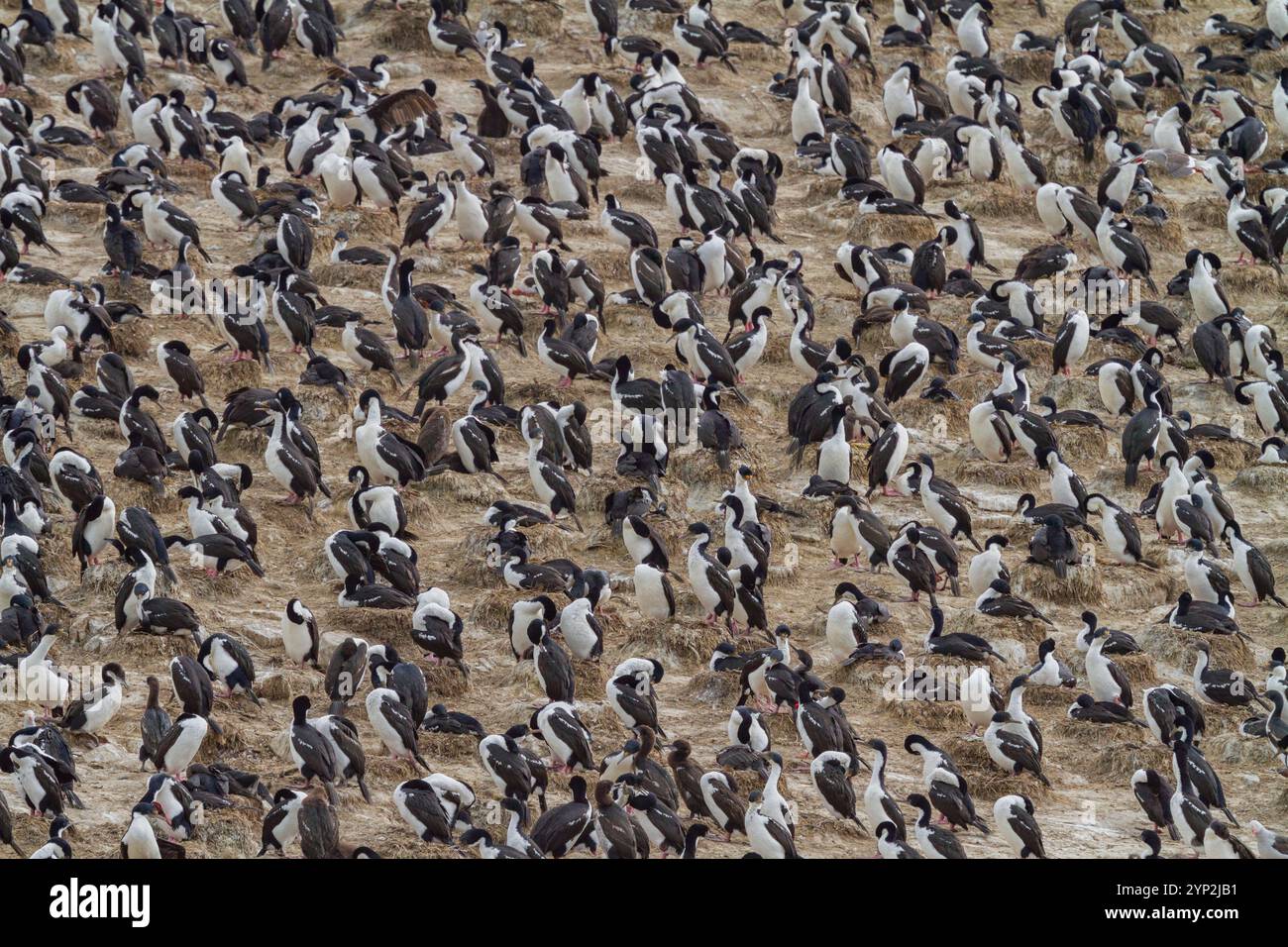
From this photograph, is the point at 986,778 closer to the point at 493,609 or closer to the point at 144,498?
the point at 493,609

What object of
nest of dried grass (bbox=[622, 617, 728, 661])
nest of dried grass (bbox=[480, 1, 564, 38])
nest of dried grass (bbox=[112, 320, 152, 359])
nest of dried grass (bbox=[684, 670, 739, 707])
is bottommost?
nest of dried grass (bbox=[480, 1, 564, 38])

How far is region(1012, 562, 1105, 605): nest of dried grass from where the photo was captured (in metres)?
25.1

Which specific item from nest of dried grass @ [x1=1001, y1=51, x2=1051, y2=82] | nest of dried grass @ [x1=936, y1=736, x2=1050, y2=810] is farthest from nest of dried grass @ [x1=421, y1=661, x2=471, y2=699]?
nest of dried grass @ [x1=1001, y1=51, x2=1051, y2=82]

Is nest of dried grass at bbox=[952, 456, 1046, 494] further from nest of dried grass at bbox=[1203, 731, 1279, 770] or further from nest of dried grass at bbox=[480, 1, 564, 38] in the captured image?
nest of dried grass at bbox=[480, 1, 564, 38]

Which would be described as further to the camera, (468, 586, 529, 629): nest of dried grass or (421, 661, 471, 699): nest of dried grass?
(468, 586, 529, 629): nest of dried grass

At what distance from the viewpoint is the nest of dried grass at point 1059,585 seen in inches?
987

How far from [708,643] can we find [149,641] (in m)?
5.23

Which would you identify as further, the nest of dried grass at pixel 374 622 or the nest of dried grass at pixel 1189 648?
the nest of dried grass at pixel 1189 648

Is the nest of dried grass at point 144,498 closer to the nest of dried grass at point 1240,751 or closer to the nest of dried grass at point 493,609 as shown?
the nest of dried grass at point 493,609

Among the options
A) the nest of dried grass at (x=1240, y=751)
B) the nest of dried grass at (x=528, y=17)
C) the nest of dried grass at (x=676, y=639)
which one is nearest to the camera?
the nest of dried grass at (x=1240, y=751)

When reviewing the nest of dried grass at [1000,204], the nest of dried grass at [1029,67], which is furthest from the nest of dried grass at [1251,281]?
the nest of dried grass at [1029,67]

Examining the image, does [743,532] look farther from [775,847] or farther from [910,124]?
[910,124]

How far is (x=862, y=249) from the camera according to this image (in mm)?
31484

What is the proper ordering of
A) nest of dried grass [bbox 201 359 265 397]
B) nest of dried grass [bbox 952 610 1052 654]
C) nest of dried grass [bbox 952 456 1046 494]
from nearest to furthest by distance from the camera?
nest of dried grass [bbox 952 610 1052 654] < nest of dried grass [bbox 952 456 1046 494] < nest of dried grass [bbox 201 359 265 397]
